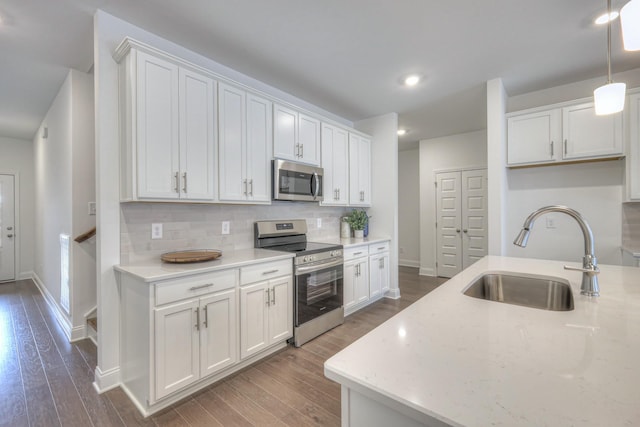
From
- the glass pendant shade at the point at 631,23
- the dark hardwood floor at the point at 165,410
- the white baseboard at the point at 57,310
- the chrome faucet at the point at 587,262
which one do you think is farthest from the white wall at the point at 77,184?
the glass pendant shade at the point at 631,23

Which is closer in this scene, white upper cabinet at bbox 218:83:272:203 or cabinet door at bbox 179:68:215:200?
cabinet door at bbox 179:68:215:200

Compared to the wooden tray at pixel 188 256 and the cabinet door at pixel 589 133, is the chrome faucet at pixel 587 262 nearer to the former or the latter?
the wooden tray at pixel 188 256

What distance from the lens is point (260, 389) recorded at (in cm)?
207

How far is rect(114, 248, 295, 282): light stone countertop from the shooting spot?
1819 mm

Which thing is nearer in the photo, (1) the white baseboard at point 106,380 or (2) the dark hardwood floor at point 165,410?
(2) the dark hardwood floor at point 165,410

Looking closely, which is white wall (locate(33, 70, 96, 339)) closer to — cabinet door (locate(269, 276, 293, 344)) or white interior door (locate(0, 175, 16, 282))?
cabinet door (locate(269, 276, 293, 344))

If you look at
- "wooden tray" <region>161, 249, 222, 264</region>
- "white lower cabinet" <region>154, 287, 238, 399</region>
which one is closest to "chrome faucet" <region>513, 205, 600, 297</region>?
"white lower cabinet" <region>154, 287, 238, 399</region>

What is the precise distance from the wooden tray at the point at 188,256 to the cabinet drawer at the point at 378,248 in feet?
7.01

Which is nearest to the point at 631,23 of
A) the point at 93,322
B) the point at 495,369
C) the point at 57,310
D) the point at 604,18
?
the point at 495,369

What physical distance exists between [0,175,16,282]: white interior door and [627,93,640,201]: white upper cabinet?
9149mm

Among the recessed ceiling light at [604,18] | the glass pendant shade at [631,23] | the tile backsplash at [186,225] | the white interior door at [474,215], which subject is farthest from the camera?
the white interior door at [474,215]

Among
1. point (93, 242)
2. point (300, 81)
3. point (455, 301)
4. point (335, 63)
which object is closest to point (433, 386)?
point (455, 301)

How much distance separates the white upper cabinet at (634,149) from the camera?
2697 millimetres

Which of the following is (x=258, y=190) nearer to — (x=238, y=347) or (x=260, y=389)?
(x=238, y=347)
